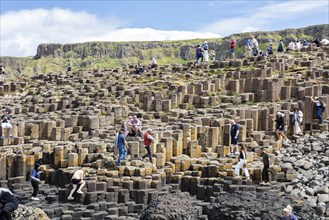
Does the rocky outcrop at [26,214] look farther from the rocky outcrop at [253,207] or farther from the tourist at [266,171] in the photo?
the tourist at [266,171]

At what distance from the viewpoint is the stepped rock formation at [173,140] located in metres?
17.9

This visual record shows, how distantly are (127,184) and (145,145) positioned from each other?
108 inches

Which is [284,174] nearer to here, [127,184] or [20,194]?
[127,184]

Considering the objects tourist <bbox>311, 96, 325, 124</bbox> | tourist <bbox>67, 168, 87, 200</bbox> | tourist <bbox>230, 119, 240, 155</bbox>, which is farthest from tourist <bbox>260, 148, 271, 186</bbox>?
tourist <bbox>311, 96, 325, 124</bbox>

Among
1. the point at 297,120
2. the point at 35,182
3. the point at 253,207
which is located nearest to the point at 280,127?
the point at 297,120

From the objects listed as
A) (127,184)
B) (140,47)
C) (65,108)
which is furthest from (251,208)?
(140,47)

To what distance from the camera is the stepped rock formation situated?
17.9 meters

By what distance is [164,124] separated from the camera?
25.2 meters

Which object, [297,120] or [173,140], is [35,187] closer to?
[173,140]

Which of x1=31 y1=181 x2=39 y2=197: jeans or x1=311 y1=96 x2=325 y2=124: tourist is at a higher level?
x1=311 y1=96 x2=325 y2=124: tourist

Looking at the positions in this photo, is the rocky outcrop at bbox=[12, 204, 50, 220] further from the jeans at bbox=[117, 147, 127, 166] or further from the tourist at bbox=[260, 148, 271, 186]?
the tourist at bbox=[260, 148, 271, 186]

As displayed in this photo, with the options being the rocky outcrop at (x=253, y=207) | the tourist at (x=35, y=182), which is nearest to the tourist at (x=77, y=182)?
the tourist at (x=35, y=182)

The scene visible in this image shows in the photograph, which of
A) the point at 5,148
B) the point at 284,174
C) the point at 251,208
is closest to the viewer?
the point at 251,208

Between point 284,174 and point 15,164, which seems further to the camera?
point 15,164
